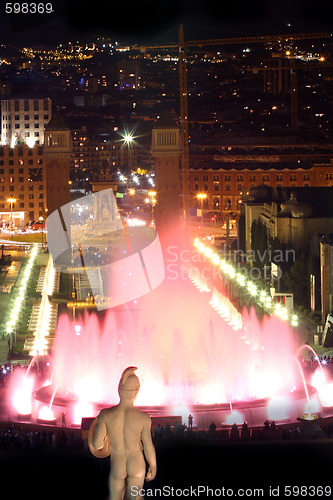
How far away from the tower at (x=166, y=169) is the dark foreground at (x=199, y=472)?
1346 inches

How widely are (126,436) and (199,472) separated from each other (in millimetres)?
2299

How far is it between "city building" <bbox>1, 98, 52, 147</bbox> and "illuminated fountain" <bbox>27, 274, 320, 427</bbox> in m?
35.8

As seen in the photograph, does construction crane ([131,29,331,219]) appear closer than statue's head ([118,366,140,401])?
No

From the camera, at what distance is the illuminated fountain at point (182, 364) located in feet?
64.7

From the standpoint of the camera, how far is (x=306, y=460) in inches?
424

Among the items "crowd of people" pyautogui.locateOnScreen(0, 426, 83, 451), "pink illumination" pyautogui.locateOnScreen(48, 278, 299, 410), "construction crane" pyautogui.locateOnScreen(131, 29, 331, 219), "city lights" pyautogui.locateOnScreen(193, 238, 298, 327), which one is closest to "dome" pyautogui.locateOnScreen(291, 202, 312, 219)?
"city lights" pyautogui.locateOnScreen(193, 238, 298, 327)

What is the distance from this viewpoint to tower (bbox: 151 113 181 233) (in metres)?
45.3

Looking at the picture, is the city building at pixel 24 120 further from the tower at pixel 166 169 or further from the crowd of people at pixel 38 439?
the crowd of people at pixel 38 439

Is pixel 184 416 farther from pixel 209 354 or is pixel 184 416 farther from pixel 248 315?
pixel 248 315

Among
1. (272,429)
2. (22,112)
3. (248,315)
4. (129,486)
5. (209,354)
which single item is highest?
(22,112)

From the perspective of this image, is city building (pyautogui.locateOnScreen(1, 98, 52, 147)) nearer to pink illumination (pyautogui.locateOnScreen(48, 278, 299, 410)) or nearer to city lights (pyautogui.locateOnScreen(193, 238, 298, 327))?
city lights (pyautogui.locateOnScreen(193, 238, 298, 327))

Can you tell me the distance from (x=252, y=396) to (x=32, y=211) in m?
45.6

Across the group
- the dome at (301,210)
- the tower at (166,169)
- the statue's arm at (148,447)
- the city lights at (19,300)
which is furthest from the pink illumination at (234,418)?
the tower at (166,169)

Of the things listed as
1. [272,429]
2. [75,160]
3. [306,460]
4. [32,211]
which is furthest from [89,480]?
[75,160]
